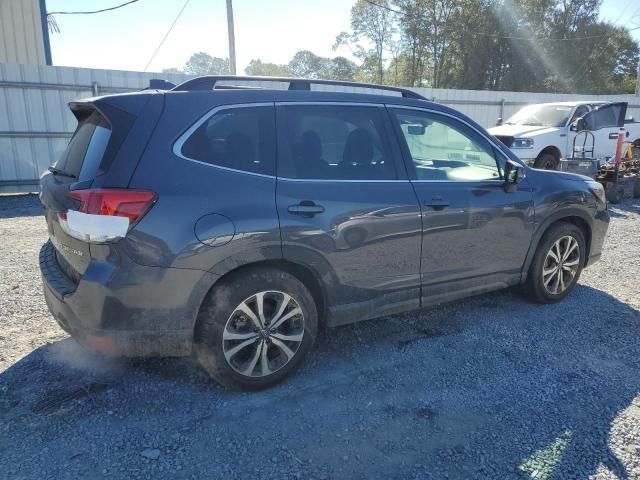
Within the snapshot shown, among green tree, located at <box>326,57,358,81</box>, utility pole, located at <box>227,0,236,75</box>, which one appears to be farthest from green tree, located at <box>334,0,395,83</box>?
utility pole, located at <box>227,0,236,75</box>

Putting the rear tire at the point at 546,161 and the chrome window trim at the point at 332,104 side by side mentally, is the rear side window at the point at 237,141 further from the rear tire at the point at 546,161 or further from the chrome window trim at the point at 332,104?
the rear tire at the point at 546,161

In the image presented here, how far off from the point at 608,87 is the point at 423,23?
1887cm

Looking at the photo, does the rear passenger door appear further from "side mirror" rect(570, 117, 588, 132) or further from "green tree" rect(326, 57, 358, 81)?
"green tree" rect(326, 57, 358, 81)

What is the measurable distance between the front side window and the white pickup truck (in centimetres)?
723

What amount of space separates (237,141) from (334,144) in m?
0.69

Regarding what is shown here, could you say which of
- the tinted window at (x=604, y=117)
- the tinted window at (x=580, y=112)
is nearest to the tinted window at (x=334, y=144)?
the tinted window at (x=580, y=112)

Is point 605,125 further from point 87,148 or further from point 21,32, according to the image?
point 21,32

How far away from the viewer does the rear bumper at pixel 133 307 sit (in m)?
2.57

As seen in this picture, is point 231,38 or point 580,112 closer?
point 580,112

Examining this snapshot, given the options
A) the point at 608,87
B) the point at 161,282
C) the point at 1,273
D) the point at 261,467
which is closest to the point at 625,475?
the point at 261,467

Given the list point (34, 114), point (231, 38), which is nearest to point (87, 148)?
point (34, 114)

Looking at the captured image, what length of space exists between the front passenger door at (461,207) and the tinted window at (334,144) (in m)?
0.22

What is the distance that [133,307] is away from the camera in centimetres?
261

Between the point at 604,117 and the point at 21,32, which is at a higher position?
the point at 21,32
